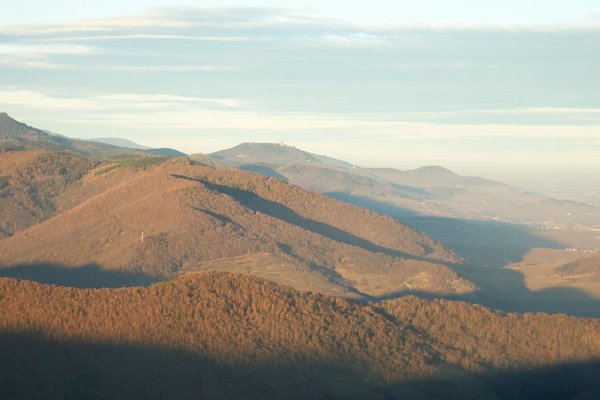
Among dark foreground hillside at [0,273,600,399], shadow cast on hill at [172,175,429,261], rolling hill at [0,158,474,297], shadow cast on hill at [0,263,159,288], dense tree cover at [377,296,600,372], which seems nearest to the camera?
dark foreground hillside at [0,273,600,399]

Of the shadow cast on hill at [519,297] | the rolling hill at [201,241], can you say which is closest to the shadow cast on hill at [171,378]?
the shadow cast on hill at [519,297]

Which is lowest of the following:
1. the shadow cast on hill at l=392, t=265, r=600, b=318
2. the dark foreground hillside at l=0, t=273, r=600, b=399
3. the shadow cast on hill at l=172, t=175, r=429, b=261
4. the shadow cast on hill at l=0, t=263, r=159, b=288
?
the shadow cast on hill at l=0, t=263, r=159, b=288

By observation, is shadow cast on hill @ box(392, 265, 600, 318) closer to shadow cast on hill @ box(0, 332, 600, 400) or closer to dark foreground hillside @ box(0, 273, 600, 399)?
dark foreground hillside @ box(0, 273, 600, 399)

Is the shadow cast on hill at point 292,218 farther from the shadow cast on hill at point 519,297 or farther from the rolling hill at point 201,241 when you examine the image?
the shadow cast on hill at point 519,297

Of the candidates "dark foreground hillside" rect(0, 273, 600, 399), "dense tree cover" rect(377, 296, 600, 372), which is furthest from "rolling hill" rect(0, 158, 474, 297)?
"dark foreground hillside" rect(0, 273, 600, 399)

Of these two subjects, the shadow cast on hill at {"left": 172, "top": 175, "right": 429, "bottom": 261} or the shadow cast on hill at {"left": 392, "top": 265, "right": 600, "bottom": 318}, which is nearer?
the shadow cast on hill at {"left": 392, "top": 265, "right": 600, "bottom": 318}

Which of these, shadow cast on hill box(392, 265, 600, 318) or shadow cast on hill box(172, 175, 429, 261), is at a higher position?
shadow cast on hill box(172, 175, 429, 261)

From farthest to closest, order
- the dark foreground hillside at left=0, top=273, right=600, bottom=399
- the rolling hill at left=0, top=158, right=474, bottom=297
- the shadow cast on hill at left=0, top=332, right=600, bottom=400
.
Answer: the rolling hill at left=0, top=158, right=474, bottom=297, the dark foreground hillside at left=0, top=273, right=600, bottom=399, the shadow cast on hill at left=0, top=332, right=600, bottom=400
